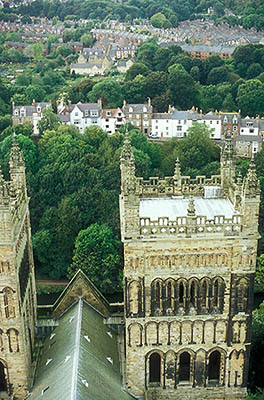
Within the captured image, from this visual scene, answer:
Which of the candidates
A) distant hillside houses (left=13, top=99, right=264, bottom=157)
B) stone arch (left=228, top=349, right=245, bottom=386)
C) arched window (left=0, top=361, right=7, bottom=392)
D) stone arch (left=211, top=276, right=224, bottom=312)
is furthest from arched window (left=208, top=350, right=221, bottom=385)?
distant hillside houses (left=13, top=99, right=264, bottom=157)

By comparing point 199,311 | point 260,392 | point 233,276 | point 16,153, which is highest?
point 16,153

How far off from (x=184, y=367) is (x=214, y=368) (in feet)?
7.58

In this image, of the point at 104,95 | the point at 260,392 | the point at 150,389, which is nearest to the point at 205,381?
the point at 150,389

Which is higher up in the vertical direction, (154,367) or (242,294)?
(242,294)

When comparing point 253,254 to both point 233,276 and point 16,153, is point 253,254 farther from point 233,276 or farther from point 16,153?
point 16,153

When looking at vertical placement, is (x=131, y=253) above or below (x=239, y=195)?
below

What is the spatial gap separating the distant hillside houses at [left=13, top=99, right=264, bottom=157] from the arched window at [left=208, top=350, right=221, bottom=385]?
321ft

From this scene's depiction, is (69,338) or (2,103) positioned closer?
(69,338)

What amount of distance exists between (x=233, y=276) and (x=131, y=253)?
23.9 feet

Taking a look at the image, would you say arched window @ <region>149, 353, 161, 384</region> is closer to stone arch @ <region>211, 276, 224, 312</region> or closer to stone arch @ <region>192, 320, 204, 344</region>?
stone arch @ <region>192, 320, 204, 344</region>

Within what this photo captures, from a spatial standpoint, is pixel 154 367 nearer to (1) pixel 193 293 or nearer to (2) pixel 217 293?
(1) pixel 193 293

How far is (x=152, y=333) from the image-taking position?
37.0m

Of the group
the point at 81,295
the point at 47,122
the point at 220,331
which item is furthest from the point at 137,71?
the point at 220,331

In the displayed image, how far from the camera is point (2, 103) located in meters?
151
